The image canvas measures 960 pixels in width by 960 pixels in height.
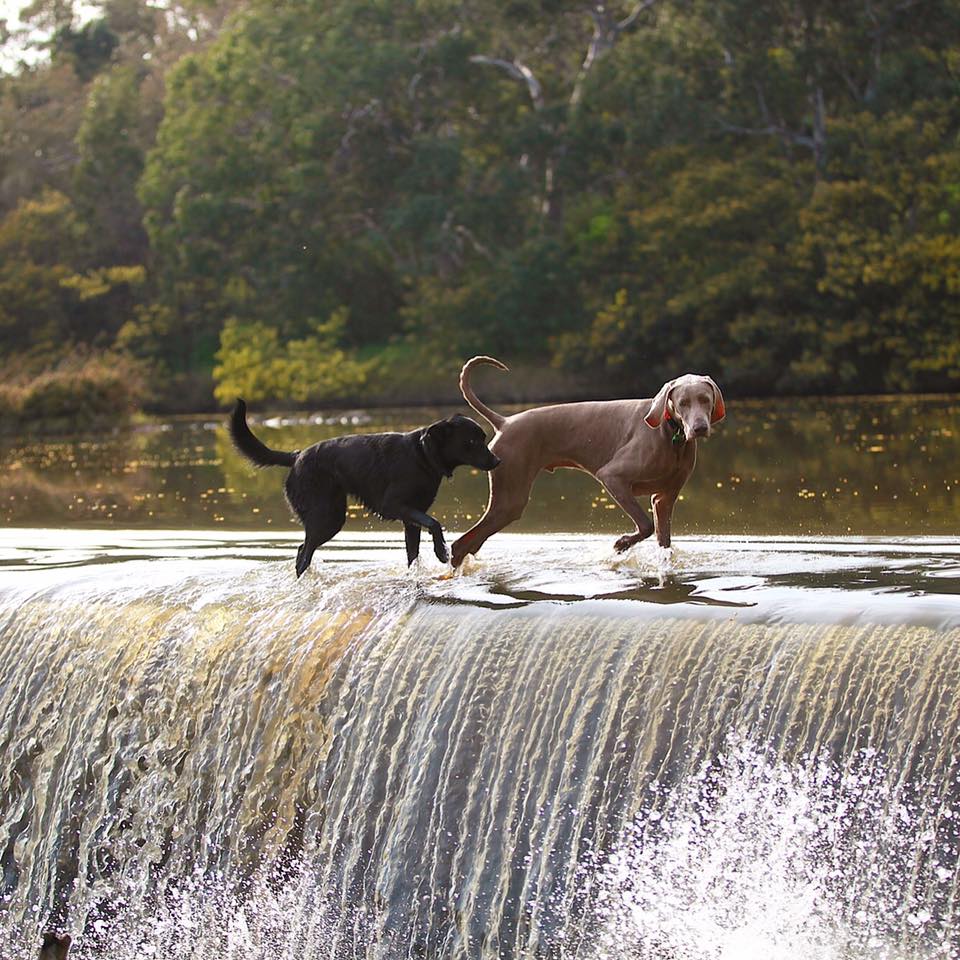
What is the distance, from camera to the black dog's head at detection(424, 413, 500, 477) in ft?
23.9

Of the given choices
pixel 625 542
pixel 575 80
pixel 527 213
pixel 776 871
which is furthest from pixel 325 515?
pixel 575 80

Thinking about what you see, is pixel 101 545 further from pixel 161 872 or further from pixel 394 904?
pixel 394 904

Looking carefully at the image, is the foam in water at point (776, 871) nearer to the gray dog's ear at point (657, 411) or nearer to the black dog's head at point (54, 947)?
the gray dog's ear at point (657, 411)

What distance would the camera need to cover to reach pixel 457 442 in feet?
23.9

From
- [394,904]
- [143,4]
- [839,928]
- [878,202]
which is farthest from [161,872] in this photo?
[143,4]

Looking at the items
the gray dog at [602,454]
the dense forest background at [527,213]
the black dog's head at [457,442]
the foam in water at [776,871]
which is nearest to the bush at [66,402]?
the dense forest background at [527,213]

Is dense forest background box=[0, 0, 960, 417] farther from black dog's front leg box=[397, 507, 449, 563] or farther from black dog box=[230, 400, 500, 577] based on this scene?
black dog's front leg box=[397, 507, 449, 563]

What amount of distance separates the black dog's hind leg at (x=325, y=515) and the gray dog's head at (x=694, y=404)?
4.90ft

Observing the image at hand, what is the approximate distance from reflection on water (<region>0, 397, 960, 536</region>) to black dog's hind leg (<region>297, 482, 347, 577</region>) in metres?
3.43

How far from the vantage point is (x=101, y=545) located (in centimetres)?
1073

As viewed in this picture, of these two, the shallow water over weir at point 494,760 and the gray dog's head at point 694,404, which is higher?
the gray dog's head at point 694,404

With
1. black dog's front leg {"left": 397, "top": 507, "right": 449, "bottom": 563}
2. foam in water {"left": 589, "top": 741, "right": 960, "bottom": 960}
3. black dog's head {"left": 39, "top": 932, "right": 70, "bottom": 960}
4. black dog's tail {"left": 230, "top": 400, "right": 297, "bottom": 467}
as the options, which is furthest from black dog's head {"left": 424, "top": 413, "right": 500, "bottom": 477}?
black dog's head {"left": 39, "top": 932, "right": 70, "bottom": 960}

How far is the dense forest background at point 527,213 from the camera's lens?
3169 cm

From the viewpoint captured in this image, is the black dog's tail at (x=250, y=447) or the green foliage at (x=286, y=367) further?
the green foliage at (x=286, y=367)
